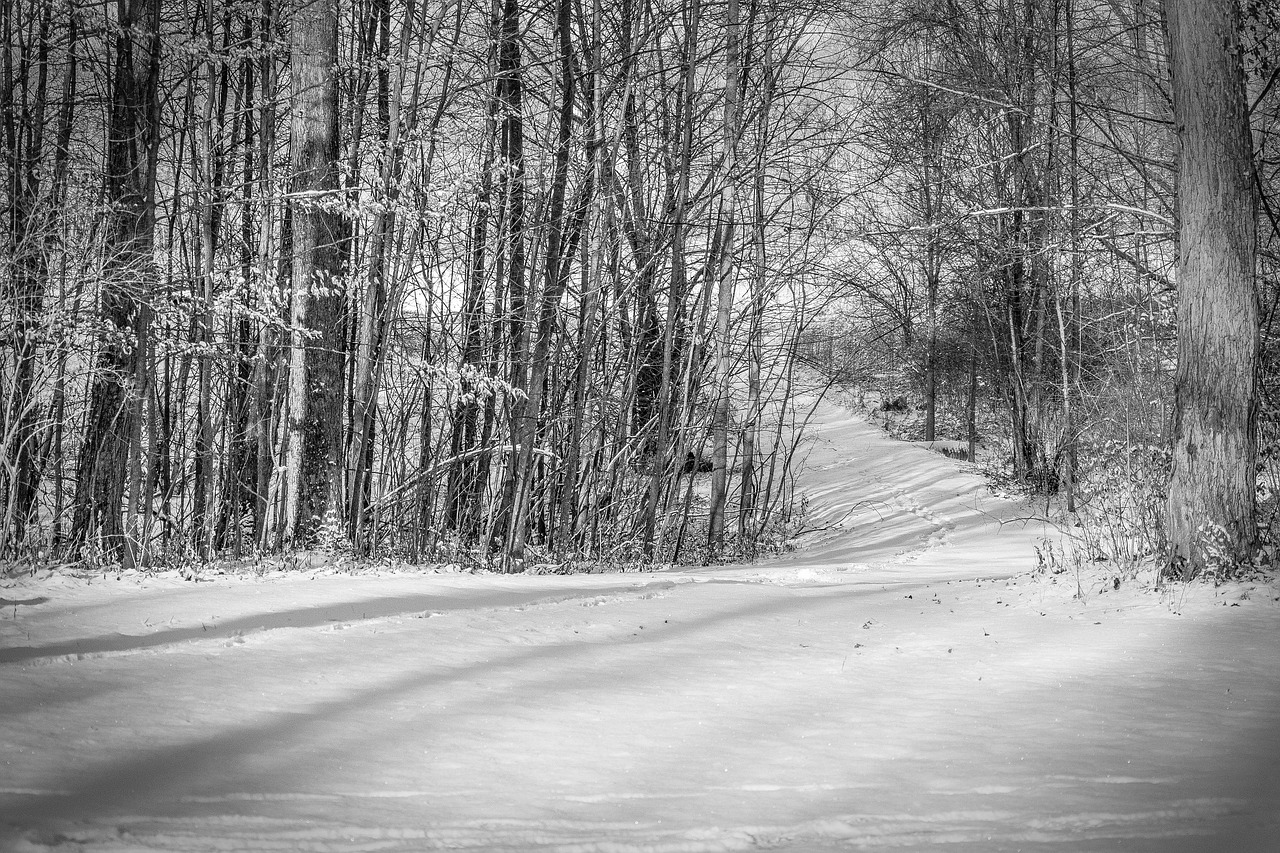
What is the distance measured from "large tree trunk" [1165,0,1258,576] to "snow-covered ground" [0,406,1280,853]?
1.95 feet

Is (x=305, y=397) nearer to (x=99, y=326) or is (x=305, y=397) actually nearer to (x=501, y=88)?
(x=99, y=326)

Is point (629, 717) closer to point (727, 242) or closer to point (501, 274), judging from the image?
point (501, 274)

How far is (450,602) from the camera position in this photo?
579 cm

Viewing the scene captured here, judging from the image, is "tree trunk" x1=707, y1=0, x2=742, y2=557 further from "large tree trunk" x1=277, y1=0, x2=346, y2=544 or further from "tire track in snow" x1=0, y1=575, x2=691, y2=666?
"tire track in snow" x1=0, y1=575, x2=691, y2=666

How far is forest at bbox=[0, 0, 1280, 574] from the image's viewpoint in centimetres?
691

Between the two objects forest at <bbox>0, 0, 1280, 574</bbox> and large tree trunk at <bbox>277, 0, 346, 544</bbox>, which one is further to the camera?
large tree trunk at <bbox>277, 0, 346, 544</bbox>

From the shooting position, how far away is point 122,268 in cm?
729

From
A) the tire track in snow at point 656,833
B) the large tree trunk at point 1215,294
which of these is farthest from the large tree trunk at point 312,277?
the large tree trunk at point 1215,294

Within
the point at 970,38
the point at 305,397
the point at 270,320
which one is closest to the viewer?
the point at 270,320

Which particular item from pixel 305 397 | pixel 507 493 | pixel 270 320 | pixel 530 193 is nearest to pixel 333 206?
pixel 270 320

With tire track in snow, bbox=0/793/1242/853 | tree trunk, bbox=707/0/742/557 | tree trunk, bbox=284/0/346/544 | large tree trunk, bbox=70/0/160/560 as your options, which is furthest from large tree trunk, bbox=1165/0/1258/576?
large tree trunk, bbox=70/0/160/560

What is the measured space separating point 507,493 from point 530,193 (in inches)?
125

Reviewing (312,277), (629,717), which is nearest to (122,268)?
(312,277)

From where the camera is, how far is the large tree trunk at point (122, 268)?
25.2ft
